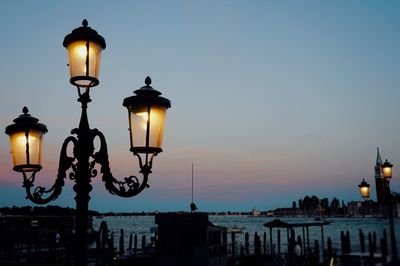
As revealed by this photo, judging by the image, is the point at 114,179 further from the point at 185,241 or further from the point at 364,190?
the point at 364,190

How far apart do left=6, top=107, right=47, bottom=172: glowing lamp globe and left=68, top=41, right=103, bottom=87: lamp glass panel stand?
103 cm

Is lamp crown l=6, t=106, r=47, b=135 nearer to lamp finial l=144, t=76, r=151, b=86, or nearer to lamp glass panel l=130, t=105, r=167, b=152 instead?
lamp glass panel l=130, t=105, r=167, b=152

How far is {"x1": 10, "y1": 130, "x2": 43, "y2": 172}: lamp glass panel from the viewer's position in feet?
18.2

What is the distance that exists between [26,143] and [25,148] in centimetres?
7

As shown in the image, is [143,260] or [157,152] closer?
[157,152]

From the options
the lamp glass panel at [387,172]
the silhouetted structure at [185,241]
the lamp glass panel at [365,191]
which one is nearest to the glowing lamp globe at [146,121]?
the silhouetted structure at [185,241]

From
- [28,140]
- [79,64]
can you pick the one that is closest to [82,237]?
[28,140]

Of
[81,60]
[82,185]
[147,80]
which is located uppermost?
[81,60]

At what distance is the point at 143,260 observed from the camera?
19.1 meters

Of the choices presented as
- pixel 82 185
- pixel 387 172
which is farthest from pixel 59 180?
pixel 387 172

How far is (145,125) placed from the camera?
5250 millimetres

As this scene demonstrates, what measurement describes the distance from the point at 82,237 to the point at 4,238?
49.4 ft

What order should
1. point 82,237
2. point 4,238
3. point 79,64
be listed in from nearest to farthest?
point 82,237 < point 79,64 < point 4,238

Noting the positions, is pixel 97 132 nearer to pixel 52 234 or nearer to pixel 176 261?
pixel 176 261
